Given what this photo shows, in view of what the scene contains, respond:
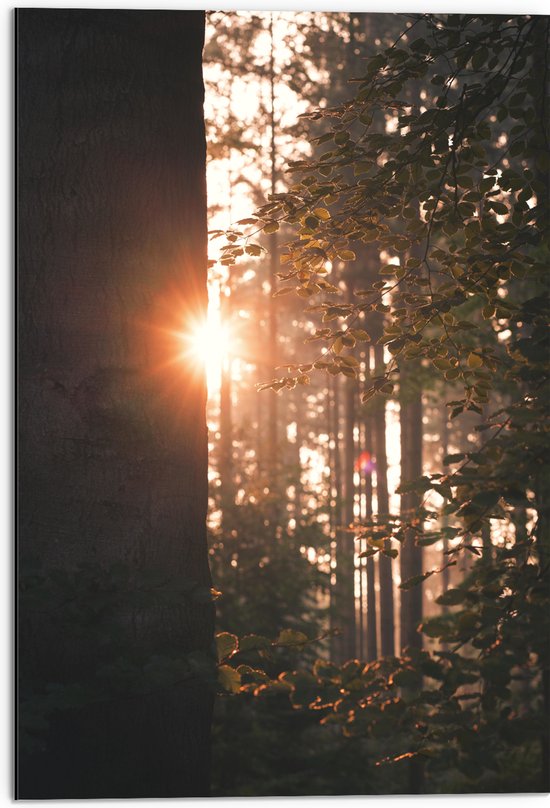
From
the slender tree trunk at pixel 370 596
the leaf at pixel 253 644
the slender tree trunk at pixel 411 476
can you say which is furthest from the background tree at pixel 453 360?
the slender tree trunk at pixel 370 596

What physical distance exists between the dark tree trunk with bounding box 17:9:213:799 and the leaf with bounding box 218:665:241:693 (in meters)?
0.14

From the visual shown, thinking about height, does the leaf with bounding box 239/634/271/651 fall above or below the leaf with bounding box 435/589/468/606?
below

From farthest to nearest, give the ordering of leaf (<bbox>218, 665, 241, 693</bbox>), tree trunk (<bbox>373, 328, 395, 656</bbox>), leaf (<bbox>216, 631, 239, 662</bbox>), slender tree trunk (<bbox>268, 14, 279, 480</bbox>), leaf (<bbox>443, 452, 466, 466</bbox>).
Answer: tree trunk (<bbox>373, 328, 395, 656</bbox>) < slender tree trunk (<bbox>268, 14, 279, 480</bbox>) < leaf (<bbox>216, 631, 239, 662</bbox>) < leaf (<bbox>218, 665, 241, 693</bbox>) < leaf (<bbox>443, 452, 466, 466</bbox>)

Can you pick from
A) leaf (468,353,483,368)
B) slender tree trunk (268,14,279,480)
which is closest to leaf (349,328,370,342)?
leaf (468,353,483,368)

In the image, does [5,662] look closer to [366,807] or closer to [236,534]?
[366,807]

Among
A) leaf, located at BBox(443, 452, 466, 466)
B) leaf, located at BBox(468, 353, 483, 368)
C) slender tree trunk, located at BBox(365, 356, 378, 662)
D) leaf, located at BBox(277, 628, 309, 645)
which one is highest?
leaf, located at BBox(468, 353, 483, 368)

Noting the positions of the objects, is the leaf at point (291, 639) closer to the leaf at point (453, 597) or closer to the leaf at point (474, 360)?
the leaf at point (453, 597)

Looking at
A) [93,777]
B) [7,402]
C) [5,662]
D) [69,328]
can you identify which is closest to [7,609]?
[5,662]

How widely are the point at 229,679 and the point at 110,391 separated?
0.97 m

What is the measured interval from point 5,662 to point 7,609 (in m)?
0.23

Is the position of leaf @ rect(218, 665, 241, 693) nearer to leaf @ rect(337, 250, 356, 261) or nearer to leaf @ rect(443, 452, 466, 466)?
leaf @ rect(443, 452, 466, 466)

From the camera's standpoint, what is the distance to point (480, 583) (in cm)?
266

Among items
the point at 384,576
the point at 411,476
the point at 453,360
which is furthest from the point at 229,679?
the point at 384,576

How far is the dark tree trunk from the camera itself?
2596 mm
